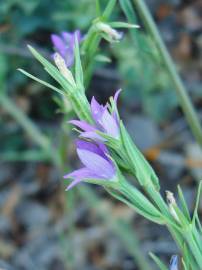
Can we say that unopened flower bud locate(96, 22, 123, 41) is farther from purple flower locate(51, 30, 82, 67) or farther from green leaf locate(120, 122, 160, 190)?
green leaf locate(120, 122, 160, 190)

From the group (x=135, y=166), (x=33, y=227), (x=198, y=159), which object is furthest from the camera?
(x=33, y=227)

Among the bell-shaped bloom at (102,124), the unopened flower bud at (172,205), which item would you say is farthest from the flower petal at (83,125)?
the unopened flower bud at (172,205)

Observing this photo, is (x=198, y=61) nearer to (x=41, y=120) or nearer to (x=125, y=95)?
(x=125, y=95)

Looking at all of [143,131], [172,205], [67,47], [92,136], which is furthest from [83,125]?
[143,131]

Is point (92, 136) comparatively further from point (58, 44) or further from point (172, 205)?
point (58, 44)

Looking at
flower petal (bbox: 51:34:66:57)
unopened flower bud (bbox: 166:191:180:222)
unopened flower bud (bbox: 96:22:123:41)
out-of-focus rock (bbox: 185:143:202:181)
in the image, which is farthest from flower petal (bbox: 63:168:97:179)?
out-of-focus rock (bbox: 185:143:202:181)

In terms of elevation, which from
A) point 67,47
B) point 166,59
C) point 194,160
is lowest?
point 194,160

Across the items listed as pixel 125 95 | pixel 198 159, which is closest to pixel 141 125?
pixel 125 95
